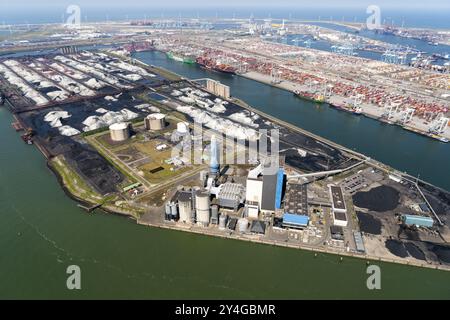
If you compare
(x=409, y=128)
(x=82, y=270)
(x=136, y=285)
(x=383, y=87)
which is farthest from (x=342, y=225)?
(x=383, y=87)

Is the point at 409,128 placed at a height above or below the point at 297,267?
above

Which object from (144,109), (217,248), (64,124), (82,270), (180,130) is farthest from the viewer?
(144,109)

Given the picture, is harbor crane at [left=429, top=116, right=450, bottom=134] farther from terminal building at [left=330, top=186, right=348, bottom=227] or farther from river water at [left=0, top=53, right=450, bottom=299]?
river water at [left=0, top=53, right=450, bottom=299]

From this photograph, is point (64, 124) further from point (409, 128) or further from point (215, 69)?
point (409, 128)

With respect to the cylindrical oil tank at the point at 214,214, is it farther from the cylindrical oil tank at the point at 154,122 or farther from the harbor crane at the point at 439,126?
the harbor crane at the point at 439,126

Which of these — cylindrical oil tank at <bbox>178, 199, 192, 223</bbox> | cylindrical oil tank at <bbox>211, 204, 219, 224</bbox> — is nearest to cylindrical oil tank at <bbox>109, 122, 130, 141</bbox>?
cylindrical oil tank at <bbox>178, 199, 192, 223</bbox>

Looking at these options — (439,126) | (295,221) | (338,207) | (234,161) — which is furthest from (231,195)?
(439,126)
